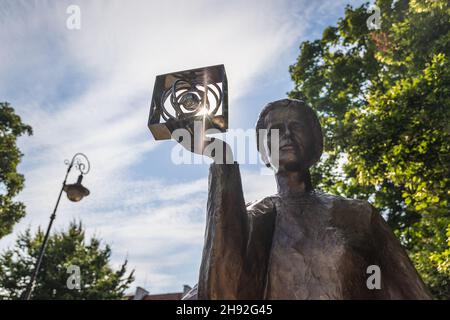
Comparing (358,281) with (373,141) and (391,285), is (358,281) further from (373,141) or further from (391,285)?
(373,141)

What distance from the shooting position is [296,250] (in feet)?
5.38

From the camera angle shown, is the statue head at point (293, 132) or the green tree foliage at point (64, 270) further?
the green tree foliage at point (64, 270)

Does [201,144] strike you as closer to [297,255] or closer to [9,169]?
[297,255]

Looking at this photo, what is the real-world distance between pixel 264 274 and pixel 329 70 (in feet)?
34.3

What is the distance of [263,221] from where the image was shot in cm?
182

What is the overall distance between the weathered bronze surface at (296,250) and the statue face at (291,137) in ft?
0.15

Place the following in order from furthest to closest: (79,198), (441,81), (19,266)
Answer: (19,266)
(79,198)
(441,81)

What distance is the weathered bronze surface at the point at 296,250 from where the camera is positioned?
150 centimetres

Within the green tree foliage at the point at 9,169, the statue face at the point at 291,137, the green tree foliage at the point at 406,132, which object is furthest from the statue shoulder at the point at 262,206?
the green tree foliage at the point at 9,169

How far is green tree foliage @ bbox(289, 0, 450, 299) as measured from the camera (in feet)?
21.8

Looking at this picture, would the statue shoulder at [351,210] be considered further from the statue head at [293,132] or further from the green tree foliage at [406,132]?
the green tree foliage at [406,132]

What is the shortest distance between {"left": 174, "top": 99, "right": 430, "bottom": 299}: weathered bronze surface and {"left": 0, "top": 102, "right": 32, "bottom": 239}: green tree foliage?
14.9 metres

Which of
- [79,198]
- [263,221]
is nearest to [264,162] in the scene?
[263,221]
